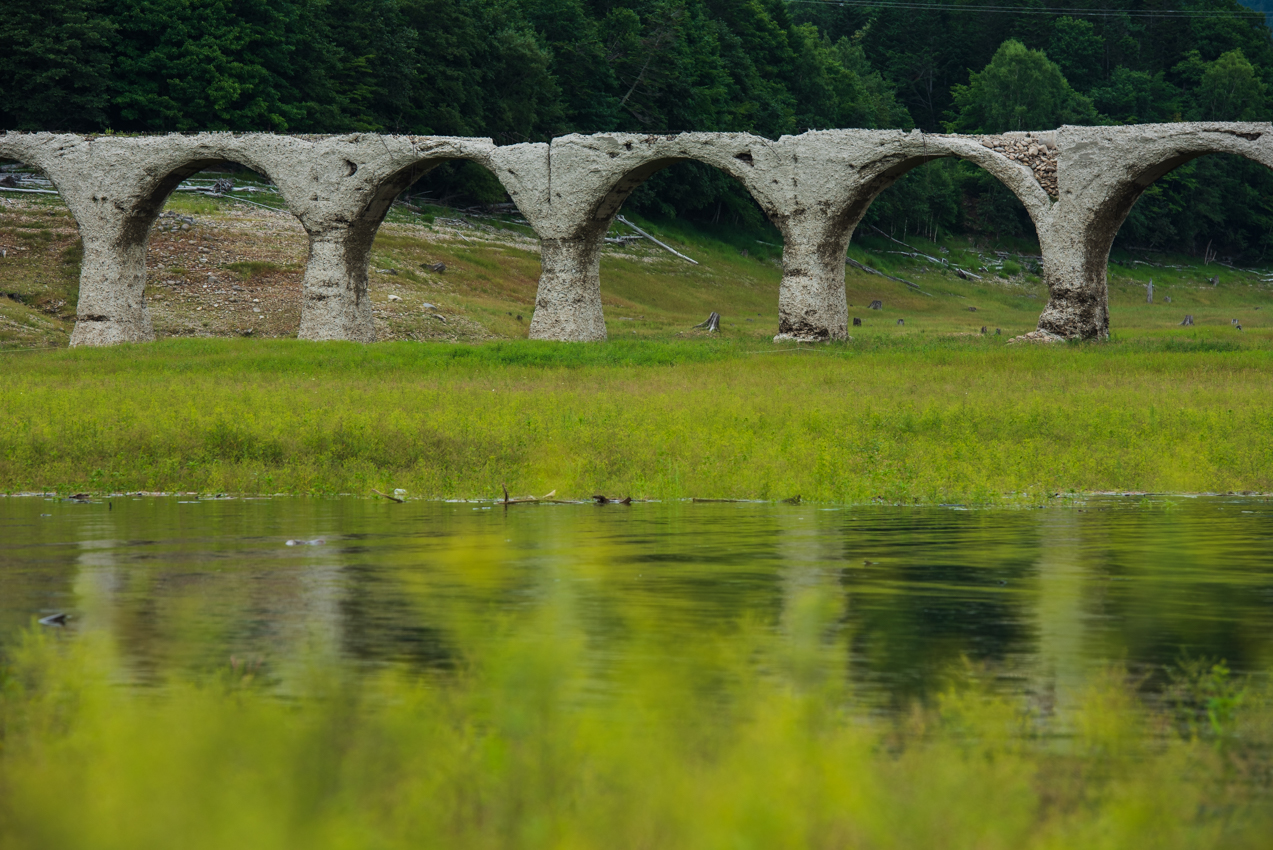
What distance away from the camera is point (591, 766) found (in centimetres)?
415

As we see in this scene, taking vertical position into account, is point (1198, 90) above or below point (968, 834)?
above

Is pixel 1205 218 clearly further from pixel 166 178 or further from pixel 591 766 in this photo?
pixel 591 766

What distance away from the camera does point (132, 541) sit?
9805 millimetres

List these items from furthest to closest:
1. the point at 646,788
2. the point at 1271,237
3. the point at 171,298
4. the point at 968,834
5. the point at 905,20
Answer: the point at 905,20
the point at 1271,237
the point at 171,298
the point at 646,788
the point at 968,834

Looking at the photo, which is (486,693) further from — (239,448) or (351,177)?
(351,177)

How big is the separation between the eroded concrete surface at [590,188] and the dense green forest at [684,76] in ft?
51.2

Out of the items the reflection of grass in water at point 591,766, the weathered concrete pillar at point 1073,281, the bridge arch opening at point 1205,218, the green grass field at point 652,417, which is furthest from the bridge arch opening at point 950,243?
the reflection of grass in water at point 591,766

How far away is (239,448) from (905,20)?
9222 centimetres

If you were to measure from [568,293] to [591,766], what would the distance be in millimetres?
25574

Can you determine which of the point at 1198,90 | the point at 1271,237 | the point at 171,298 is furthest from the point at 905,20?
the point at 171,298

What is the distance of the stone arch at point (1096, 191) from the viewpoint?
25.2 meters

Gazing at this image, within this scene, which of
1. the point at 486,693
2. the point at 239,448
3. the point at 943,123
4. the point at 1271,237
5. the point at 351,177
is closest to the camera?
the point at 486,693

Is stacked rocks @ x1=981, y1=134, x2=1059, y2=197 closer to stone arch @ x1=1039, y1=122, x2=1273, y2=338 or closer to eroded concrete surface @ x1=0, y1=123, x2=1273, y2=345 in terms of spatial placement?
eroded concrete surface @ x1=0, y1=123, x2=1273, y2=345

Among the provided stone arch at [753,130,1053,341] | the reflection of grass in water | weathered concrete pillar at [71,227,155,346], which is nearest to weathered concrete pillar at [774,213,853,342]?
stone arch at [753,130,1053,341]
